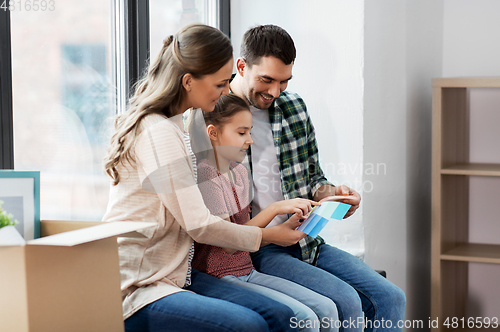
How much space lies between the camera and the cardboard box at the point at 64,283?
784 mm

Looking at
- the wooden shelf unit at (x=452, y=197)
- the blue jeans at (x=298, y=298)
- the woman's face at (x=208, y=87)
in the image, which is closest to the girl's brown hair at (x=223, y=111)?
the woman's face at (x=208, y=87)

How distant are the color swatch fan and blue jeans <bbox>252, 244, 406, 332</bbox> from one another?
0.20 metres

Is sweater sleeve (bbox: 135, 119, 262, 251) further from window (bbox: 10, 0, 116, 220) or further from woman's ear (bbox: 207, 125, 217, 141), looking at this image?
window (bbox: 10, 0, 116, 220)

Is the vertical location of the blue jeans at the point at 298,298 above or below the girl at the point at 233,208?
below

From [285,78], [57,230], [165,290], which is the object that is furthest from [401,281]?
[57,230]

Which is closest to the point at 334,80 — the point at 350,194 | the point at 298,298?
the point at 350,194

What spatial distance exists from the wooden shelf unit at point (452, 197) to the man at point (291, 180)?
0.63 m

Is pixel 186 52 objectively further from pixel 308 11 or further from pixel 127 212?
pixel 308 11

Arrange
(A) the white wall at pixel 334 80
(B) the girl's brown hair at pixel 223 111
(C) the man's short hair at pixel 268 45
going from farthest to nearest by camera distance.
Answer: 1. (A) the white wall at pixel 334 80
2. (C) the man's short hair at pixel 268 45
3. (B) the girl's brown hair at pixel 223 111

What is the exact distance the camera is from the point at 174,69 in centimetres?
118

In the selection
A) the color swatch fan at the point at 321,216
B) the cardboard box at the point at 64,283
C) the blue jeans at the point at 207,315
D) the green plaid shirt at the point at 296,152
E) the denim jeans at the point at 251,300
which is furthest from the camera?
the green plaid shirt at the point at 296,152

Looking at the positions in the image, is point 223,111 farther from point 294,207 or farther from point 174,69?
point 294,207

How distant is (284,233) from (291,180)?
0.99ft

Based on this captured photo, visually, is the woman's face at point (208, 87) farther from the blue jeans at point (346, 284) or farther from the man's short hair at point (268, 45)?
the blue jeans at point (346, 284)
